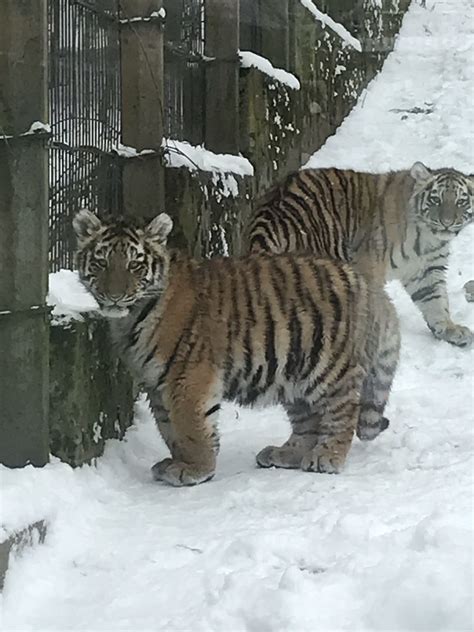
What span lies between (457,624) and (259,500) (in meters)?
1.31

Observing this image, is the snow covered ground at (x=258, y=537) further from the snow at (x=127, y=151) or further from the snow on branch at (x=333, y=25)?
the snow on branch at (x=333, y=25)

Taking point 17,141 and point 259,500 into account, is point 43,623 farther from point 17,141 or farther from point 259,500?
point 17,141

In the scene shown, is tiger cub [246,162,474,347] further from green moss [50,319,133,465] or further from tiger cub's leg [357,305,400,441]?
green moss [50,319,133,465]

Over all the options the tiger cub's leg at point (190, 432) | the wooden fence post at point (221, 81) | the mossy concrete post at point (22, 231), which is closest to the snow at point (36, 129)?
the mossy concrete post at point (22, 231)

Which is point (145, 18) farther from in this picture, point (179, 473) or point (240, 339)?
point (179, 473)

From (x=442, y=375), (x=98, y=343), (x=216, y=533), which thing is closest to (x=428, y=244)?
(x=442, y=375)

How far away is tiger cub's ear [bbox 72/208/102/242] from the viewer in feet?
12.9

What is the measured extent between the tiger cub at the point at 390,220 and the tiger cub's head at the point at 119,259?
1.91 metres

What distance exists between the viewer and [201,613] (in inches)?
107

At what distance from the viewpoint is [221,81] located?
20.3ft

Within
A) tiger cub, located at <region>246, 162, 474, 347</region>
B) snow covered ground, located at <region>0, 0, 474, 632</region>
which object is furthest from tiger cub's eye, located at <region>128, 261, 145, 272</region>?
tiger cub, located at <region>246, 162, 474, 347</region>

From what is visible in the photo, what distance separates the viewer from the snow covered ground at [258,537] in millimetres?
2598

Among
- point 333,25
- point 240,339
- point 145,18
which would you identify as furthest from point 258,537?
point 333,25

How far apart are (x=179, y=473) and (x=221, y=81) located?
2.87 meters
